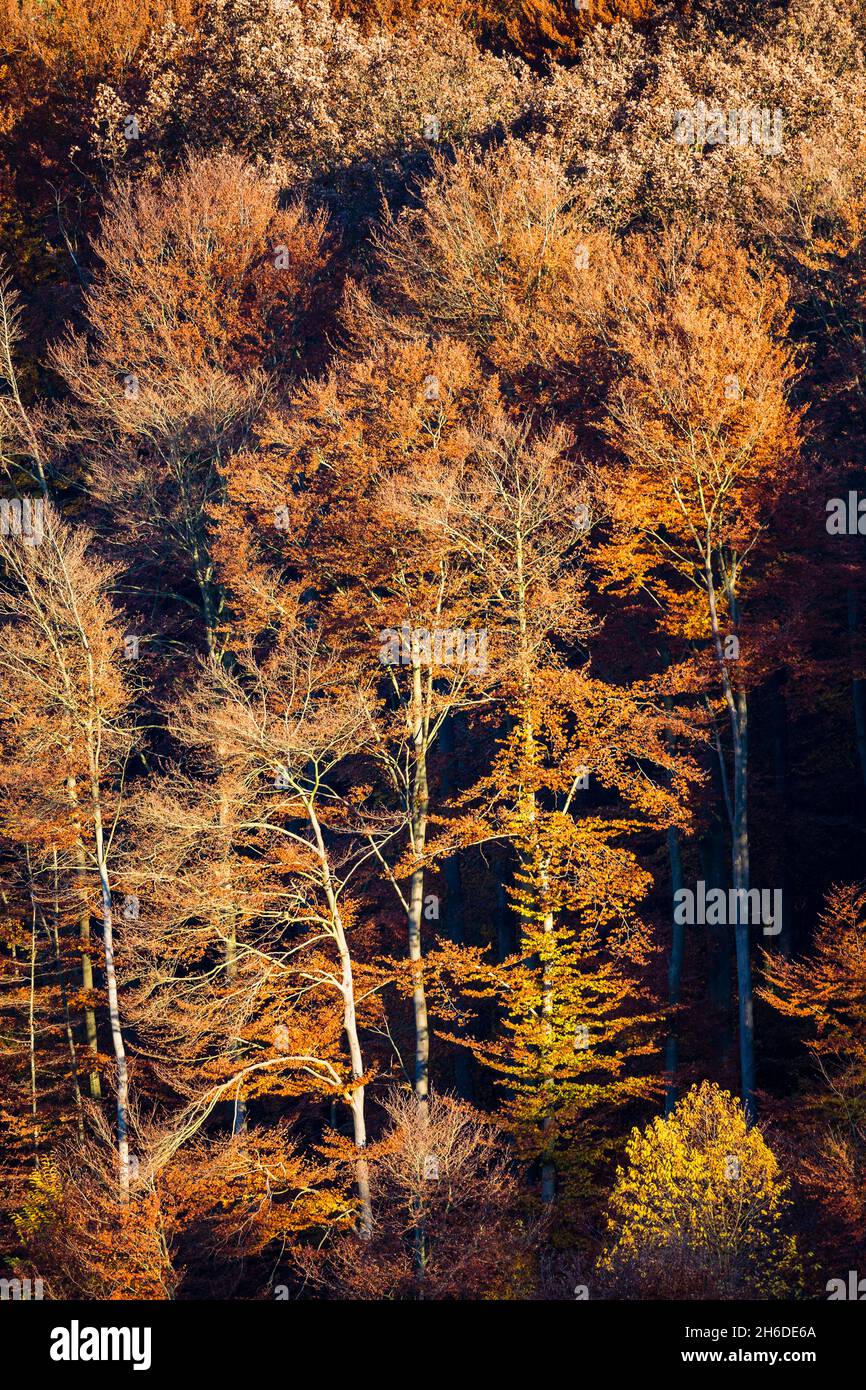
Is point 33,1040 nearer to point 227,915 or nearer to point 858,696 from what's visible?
point 227,915

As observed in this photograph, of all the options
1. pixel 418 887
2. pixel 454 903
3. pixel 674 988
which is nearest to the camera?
pixel 418 887

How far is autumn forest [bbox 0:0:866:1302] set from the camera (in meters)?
27.8

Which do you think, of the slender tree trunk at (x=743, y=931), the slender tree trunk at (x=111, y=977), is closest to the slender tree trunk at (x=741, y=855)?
the slender tree trunk at (x=743, y=931)

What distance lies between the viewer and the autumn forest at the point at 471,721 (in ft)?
91.4

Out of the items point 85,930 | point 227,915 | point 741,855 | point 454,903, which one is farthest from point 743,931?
point 85,930

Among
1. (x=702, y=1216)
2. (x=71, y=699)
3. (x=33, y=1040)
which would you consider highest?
(x=71, y=699)

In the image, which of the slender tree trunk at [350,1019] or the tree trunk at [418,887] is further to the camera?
the tree trunk at [418,887]

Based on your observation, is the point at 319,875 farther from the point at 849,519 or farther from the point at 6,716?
the point at 849,519

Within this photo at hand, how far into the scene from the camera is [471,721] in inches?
1321

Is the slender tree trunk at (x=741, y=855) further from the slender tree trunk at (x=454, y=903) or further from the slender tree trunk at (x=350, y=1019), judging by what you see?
the slender tree trunk at (x=350, y=1019)

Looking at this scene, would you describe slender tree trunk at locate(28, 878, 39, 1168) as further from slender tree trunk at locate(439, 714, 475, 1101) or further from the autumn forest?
slender tree trunk at locate(439, 714, 475, 1101)

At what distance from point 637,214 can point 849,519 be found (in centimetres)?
1416

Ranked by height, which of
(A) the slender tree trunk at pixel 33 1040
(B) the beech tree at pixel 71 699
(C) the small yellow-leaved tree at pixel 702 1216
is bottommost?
(C) the small yellow-leaved tree at pixel 702 1216

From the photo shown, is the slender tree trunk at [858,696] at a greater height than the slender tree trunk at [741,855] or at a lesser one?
greater
